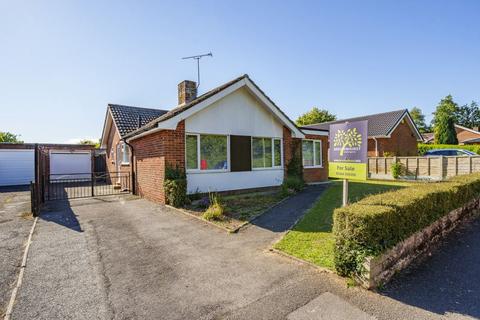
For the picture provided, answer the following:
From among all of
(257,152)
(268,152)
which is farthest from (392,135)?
(257,152)

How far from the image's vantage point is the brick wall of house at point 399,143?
25.0 meters

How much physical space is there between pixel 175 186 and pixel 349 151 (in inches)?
247

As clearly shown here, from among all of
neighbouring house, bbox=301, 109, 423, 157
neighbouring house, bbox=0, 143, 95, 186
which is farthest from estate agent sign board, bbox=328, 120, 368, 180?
neighbouring house, bbox=301, 109, 423, 157

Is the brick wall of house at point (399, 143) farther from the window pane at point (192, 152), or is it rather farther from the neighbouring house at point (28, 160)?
the neighbouring house at point (28, 160)

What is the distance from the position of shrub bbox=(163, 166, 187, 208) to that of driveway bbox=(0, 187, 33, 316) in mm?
4108

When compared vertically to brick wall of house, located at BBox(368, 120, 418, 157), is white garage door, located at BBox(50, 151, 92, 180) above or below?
below

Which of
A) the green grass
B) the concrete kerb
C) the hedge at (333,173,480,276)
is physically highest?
the hedge at (333,173,480,276)

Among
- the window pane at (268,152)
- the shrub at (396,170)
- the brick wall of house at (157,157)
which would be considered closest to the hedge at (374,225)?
the brick wall of house at (157,157)

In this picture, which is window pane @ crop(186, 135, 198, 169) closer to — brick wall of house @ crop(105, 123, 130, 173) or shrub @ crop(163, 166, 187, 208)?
shrub @ crop(163, 166, 187, 208)

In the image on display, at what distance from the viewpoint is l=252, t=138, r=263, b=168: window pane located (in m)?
12.3

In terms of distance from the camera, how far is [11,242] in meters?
6.04

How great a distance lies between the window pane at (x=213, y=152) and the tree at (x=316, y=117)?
4535 cm

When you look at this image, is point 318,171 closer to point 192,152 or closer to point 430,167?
point 430,167

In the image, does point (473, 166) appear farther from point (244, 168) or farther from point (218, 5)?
point (218, 5)
